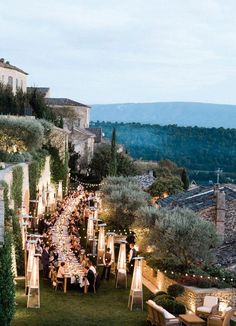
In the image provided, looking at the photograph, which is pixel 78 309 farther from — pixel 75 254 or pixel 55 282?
pixel 75 254

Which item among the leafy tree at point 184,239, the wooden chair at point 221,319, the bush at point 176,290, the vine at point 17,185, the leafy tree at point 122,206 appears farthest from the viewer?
the leafy tree at point 122,206

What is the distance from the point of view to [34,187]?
1422 inches

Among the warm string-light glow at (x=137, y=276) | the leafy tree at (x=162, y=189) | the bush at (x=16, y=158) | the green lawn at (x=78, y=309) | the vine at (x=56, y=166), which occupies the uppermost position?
the bush at (x=16, y=158)

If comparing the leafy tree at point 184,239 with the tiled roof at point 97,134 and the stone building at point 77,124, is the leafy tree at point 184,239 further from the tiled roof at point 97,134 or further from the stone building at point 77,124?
the tiled roof at point 97,134

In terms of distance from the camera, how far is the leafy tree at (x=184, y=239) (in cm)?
2241

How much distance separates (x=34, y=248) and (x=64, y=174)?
89.4 ft

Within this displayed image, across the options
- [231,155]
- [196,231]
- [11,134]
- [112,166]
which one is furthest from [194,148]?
[196,231]

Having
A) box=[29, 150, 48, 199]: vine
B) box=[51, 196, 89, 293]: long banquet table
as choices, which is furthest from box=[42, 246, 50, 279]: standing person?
box=[29, 150, 48, 199]: vine

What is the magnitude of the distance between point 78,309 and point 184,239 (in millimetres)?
5177

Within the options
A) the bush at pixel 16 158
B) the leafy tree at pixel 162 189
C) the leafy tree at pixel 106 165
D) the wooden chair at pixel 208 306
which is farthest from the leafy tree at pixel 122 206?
the leafy tree at pixel 106 165

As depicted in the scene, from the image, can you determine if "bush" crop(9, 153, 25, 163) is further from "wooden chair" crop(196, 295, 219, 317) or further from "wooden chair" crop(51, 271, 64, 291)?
"wooden chair" crop(196, 295, 219, 317)

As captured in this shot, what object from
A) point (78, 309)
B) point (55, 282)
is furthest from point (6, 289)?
point (55, 282)

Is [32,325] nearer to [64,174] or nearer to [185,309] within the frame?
[185,309]

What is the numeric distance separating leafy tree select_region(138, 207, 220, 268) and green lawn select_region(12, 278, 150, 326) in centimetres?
184
